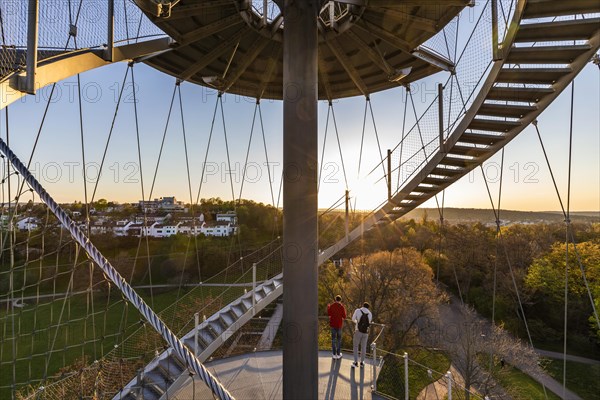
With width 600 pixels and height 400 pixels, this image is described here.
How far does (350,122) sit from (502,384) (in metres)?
13.4

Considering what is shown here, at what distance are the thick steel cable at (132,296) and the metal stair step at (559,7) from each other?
403 cm

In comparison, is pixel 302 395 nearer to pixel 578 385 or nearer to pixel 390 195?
pixel 390 195

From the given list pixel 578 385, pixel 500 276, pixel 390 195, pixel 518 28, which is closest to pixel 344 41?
pixel 518 28

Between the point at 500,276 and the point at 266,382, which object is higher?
the point at 266,382

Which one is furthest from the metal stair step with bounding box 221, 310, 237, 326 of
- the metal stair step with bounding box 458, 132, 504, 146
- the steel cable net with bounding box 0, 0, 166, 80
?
the metal stair step with bounding box 458, 132, 504, 146

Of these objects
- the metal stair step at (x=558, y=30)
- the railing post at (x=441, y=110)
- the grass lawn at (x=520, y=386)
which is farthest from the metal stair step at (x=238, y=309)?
the grass lawn at (x=520, y=386)

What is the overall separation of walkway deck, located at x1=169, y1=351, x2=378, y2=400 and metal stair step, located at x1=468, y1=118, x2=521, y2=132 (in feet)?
12.9

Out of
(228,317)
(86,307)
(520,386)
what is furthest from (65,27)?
(520,386)

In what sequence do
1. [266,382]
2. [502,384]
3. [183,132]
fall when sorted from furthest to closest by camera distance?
[502,384]
[183,132]
[266,382]

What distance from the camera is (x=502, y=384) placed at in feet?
46.5

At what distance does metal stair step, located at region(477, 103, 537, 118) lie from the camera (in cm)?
440

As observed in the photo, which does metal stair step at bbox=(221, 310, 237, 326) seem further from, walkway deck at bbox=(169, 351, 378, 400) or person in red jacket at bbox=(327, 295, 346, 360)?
person in red jacket at bbox=(327, 295, 346, 360)

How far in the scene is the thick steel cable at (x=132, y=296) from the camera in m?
1.74

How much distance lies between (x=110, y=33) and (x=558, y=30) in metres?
4.79
